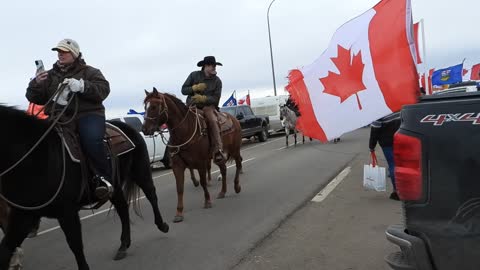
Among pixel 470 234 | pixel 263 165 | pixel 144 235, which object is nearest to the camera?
pixel 470 234

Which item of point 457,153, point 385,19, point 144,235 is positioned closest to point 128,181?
point 144,235

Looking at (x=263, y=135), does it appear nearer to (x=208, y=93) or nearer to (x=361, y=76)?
(x=208, y=93)

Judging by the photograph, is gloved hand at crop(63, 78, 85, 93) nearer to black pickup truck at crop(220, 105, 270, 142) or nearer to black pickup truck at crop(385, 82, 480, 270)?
black pickup truck at crop(385, 82, 480, 270)

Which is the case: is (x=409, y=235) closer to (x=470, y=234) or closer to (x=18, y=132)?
(x=470, y=234)

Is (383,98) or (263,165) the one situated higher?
(383,98)

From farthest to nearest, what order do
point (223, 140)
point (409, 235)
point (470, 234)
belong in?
point (223, 140), point (409, 235), point (470, 234)

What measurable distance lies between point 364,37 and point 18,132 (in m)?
4.06

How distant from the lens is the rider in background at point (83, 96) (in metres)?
5.17

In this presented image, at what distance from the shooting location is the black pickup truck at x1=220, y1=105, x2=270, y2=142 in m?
24.4

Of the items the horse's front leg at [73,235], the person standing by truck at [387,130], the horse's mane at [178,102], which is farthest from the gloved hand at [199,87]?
the horse's front leg at [73,235]

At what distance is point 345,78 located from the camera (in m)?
6.18

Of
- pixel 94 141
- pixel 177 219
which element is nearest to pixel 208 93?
pixel 177 219

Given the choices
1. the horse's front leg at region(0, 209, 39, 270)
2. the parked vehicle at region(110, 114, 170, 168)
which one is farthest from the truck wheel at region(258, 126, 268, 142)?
the horse's front leg at region(0, 209, 39, 270)

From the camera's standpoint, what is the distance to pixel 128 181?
21.1 ft
